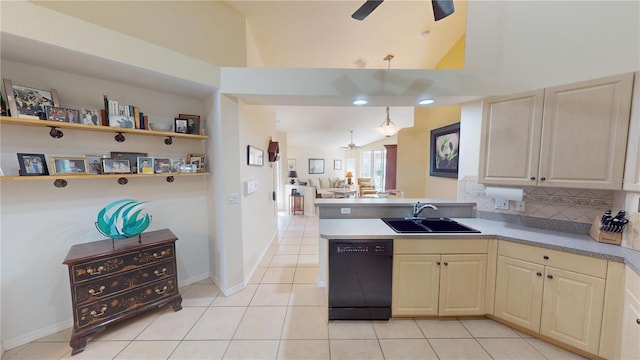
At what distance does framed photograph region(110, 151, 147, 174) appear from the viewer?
193 centimetres

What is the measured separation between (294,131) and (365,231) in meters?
5.46

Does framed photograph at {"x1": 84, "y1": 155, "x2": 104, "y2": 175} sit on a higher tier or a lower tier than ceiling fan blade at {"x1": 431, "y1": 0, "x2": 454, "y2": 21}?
lower

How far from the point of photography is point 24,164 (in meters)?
1.50

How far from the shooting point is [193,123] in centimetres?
227

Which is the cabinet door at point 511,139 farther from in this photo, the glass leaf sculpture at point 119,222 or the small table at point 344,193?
the small table at point 344,193

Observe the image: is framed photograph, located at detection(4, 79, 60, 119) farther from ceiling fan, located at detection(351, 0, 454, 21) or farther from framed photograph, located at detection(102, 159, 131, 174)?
ceiling fan, located at detection(351, 0, 454, 21)

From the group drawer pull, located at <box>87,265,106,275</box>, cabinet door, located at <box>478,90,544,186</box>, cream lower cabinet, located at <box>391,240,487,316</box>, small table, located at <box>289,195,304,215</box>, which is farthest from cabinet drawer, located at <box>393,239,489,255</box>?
small table, located at <box>289,195,304,215</box>

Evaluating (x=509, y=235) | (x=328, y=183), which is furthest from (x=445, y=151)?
(x=328, y=183)

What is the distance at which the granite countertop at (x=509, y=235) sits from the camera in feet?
4.71

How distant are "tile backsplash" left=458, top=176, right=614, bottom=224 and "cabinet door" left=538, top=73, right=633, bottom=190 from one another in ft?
1.02

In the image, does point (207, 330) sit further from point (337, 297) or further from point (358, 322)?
point (358, 322)

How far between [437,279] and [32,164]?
327 centimetres

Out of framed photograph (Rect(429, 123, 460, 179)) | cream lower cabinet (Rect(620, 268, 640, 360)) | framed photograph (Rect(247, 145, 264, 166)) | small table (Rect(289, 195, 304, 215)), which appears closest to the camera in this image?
cream lower cabinet (Rect(620, 268, 640, 360))

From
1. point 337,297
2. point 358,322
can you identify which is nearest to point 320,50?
point 337,297
